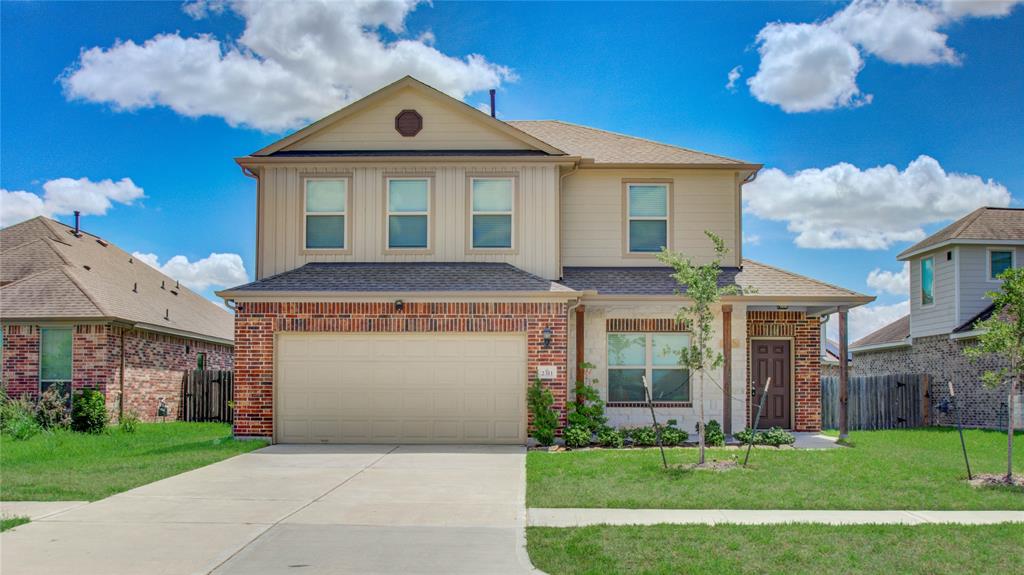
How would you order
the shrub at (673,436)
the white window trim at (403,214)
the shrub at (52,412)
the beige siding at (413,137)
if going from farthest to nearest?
the shrub at (52,412)
the beige siding at (413,137)
the white window trim at (403,214)
the shrub at (673,436)

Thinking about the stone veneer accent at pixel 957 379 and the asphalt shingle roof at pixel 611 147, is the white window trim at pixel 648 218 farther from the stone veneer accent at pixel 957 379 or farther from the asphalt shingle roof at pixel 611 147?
the stone veneer accent at pixel 957 379

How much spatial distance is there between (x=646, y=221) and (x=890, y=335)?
47.5 ft

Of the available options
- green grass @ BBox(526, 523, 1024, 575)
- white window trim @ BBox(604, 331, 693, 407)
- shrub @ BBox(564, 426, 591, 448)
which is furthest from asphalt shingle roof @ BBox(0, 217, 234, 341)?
green grass @ BBox(526, 523, 1024, 575)

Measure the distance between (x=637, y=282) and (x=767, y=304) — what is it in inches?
102

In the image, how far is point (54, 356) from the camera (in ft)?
62.7

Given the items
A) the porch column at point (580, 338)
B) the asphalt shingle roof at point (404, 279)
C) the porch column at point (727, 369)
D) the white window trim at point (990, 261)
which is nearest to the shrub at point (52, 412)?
the asphalt shingle roof at point (404, 279)

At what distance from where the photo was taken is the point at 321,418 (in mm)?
15883

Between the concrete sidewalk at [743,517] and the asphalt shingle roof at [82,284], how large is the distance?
13093 millimetres

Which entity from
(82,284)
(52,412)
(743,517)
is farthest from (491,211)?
(52,412)

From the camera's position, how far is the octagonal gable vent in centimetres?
1748

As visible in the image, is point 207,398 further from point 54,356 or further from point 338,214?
point 338,214

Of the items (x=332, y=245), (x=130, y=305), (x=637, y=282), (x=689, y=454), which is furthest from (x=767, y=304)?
(x=130, y=305)

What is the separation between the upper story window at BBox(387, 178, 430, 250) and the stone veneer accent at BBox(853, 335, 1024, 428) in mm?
12937

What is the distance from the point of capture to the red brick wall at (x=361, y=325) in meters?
15.5
